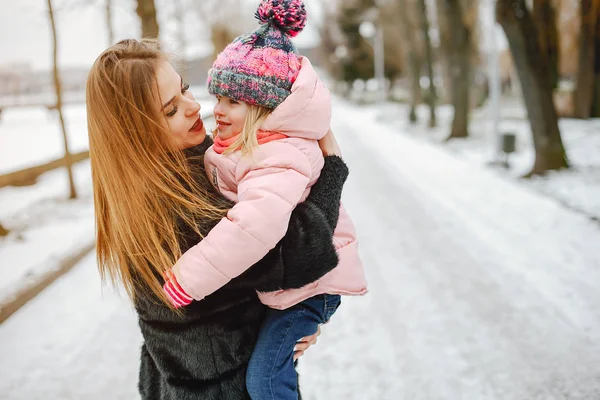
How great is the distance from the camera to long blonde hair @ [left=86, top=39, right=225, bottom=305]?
1371mm

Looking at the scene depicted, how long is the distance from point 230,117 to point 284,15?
39 centimetres

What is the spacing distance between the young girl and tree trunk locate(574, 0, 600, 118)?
16671 mm

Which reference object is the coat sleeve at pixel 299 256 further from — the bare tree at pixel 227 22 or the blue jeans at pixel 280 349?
the bare tree at pixel 227 22

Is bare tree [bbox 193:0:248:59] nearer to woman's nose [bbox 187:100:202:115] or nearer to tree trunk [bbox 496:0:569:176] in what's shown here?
tree trunk [bbox 496:0:569:176]

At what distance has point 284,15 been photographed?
66.5 inches

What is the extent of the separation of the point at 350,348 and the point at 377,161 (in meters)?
7.78

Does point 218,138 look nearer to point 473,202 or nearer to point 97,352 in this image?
point 97,352

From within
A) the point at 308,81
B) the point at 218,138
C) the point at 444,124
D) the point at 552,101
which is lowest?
the point at 444,124

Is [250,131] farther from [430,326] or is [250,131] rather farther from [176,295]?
[430,326]

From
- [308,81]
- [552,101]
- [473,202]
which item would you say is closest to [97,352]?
[308,81]

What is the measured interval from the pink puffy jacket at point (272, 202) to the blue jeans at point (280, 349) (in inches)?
2.7

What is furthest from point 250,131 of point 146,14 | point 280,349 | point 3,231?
point 146,14

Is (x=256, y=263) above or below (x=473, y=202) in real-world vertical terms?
above

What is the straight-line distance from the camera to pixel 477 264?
468cm
